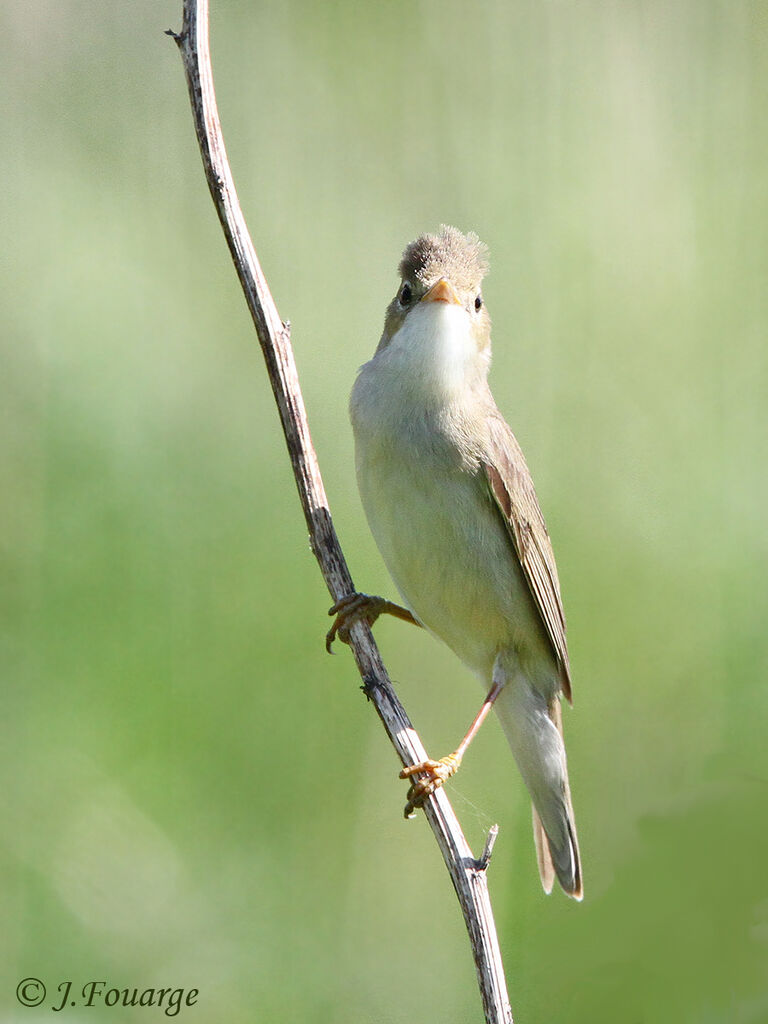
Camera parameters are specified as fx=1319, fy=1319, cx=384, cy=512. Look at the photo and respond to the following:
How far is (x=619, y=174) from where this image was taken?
16.1ft

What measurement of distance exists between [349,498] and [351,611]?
1155 mm

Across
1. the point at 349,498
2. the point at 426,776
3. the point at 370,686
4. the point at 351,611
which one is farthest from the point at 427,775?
the point at 349,498

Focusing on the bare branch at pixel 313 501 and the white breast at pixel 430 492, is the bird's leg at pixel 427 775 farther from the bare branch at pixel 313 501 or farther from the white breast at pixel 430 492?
the white breast at pixel 430 492

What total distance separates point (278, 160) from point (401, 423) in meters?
1.79

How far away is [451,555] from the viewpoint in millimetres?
3479

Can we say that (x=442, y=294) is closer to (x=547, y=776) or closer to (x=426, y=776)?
(x=426, y=776)

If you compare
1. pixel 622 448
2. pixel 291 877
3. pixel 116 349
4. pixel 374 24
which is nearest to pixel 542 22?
pixel 374 24

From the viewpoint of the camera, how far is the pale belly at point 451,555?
3400 millimetres

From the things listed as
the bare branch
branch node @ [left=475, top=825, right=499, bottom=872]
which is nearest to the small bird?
the bare branch

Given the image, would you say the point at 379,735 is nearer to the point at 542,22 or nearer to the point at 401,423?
the point at 401,423

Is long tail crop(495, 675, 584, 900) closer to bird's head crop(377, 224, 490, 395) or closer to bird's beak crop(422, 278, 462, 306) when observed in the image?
bird's head crop(377, 224, 490, 395)

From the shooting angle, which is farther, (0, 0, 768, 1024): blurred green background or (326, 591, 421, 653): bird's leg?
(0, 0, 768, 1024): blurred green background

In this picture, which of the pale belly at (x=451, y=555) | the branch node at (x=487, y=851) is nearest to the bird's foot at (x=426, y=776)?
the branch node at (x=487, y=851)

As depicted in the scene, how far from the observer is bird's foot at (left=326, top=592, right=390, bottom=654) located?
3229 mm
